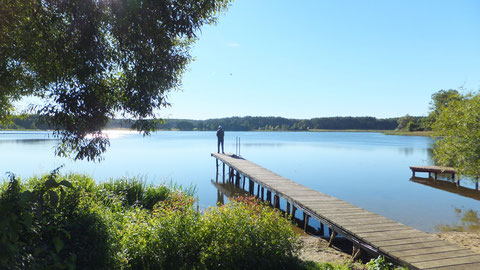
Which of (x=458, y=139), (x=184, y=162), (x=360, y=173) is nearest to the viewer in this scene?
(x=458, y=139)

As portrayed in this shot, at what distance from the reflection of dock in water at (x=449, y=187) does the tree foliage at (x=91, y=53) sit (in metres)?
19.3

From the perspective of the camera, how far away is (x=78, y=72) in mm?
5531

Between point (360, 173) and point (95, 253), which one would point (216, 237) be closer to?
point (95, 253)

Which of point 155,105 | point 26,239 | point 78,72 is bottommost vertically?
point 26,239

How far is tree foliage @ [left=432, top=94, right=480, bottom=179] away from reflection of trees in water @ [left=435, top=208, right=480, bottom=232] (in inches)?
79.4

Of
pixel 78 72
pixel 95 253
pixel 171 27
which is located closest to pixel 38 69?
pixel 78 72

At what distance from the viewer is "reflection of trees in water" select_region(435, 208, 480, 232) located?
11492mm

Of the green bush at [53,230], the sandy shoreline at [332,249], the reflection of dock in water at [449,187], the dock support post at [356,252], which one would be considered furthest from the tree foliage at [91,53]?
the reflection of dock in water at [449,187]

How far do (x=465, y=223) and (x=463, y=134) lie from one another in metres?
3.86

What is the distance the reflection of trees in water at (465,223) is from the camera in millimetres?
11492

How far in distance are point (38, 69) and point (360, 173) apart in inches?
985

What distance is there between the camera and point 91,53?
550cm

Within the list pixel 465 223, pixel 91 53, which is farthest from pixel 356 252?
pixel 465 223

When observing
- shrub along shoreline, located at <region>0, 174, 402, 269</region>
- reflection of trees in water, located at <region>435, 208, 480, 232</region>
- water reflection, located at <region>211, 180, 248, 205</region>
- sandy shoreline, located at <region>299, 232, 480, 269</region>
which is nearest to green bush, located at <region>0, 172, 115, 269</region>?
shrub along shoreline, located at <region>0, 174, 402, 269</region>
